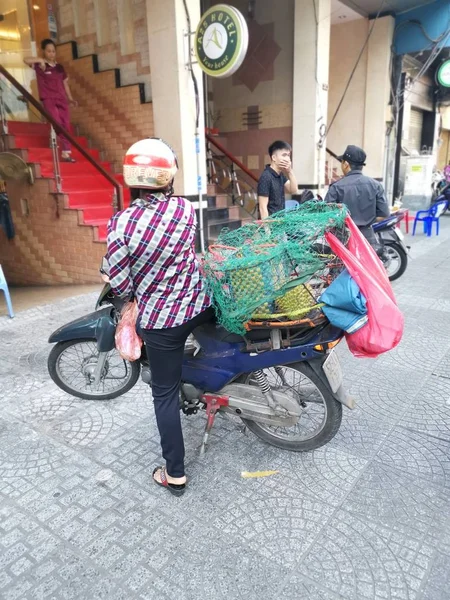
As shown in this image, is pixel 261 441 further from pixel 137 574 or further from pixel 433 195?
pixel 433 195

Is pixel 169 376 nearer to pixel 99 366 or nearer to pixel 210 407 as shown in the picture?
pixel 210 407

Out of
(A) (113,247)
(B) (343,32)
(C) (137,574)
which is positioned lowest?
(C) (137,574)

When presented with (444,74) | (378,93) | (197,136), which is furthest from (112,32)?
(444,74)

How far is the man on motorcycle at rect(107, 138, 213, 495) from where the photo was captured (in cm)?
206

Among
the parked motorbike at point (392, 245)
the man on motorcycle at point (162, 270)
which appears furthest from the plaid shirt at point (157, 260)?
the parked motorbike at point (392, 245)

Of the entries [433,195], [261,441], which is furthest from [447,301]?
[433,195]

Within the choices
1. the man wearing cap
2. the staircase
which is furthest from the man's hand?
the staircase

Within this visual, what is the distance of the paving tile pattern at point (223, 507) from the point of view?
194cm

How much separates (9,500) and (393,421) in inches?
93.6

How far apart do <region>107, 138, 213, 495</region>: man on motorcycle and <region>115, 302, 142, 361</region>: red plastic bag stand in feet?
0.67

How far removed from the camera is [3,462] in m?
2.74

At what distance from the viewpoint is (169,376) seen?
91.8 inches

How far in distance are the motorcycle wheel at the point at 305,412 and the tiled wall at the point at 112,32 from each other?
247 inches

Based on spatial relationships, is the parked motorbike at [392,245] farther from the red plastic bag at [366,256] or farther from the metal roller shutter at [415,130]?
the metal roller shutter at [415,130]
